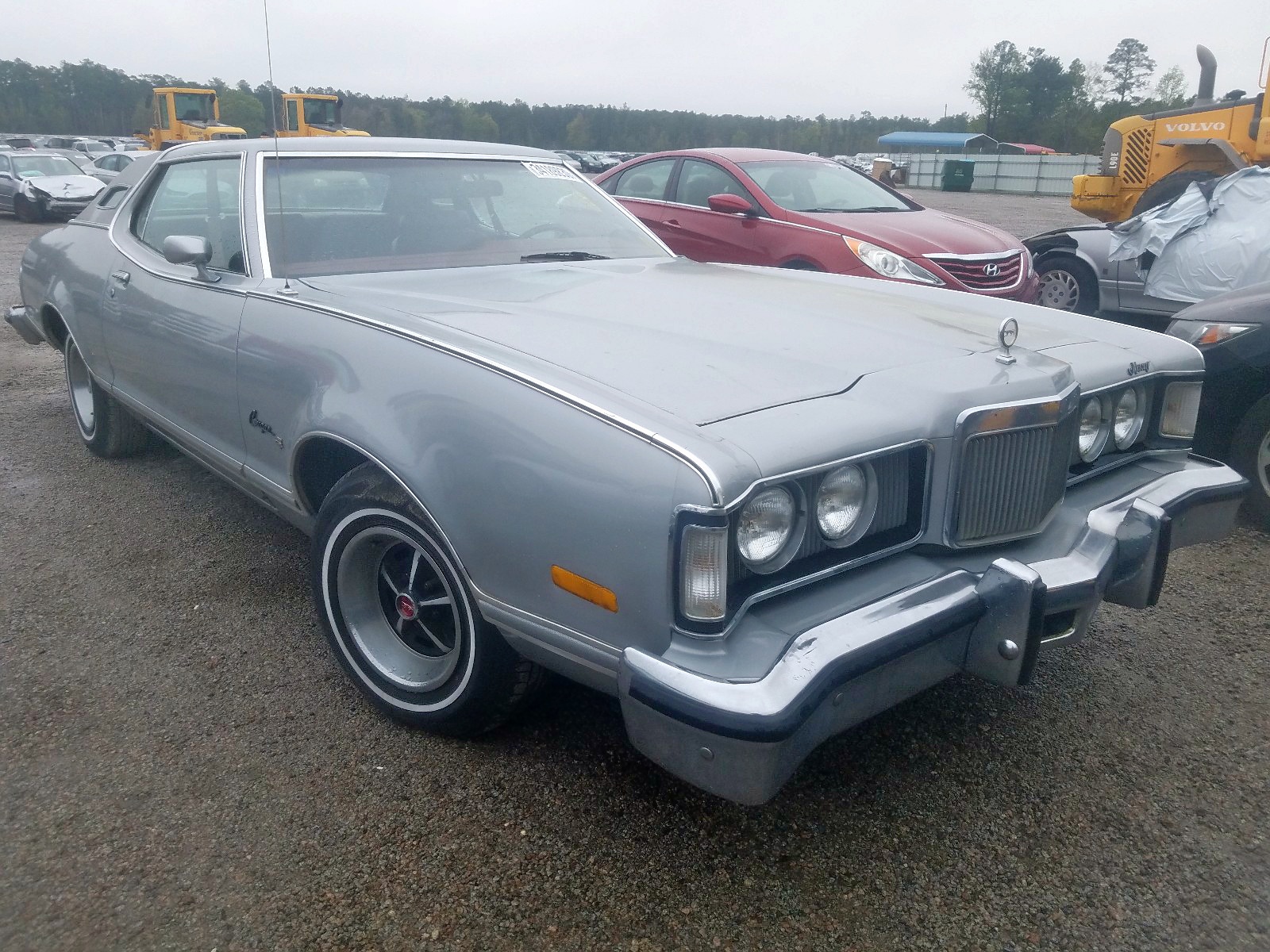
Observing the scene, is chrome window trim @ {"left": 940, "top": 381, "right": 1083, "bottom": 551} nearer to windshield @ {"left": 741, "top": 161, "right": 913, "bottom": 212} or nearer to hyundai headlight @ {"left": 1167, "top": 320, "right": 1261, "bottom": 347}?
hyundai headlight @ {"left": 1167, "top": 320, "right": 1261, "bottom": 347}

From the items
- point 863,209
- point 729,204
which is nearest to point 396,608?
point 729,204

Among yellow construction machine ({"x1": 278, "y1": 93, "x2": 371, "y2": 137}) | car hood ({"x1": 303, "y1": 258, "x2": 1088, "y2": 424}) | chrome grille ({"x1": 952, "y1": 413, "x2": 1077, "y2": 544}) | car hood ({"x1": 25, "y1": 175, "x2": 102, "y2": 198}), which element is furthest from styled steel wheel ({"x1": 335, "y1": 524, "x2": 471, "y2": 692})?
yellow construction machine ({"x1": 278, "y1": 93, "x2": 371, "y2": 137})

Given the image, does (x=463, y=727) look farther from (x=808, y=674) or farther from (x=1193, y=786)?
(x=1193, y=786)

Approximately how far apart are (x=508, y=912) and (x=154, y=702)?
1.27 m

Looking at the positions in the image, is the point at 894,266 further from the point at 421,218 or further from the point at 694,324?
the point at 694,324

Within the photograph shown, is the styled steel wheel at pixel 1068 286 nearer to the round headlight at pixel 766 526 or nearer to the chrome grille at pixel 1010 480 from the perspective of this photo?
the chrome grille at pixel 1010 480

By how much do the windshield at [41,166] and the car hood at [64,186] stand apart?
20 cm

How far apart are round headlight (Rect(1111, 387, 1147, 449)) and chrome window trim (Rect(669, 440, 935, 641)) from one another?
2.89ft

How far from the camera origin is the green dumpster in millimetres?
36219

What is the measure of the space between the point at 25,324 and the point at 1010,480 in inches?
187

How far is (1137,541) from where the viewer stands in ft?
7.23

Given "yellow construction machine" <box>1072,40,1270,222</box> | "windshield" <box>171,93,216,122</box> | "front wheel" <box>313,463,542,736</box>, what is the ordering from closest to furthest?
"front wheel" <box>313,463,542,736</box> < "yellow construction machine" <box>1072,40,1270,222</box> < "windshield" <box>171,93,216,122</box>

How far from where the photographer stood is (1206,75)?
11539mm

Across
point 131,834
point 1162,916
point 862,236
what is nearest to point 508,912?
point 131,834
